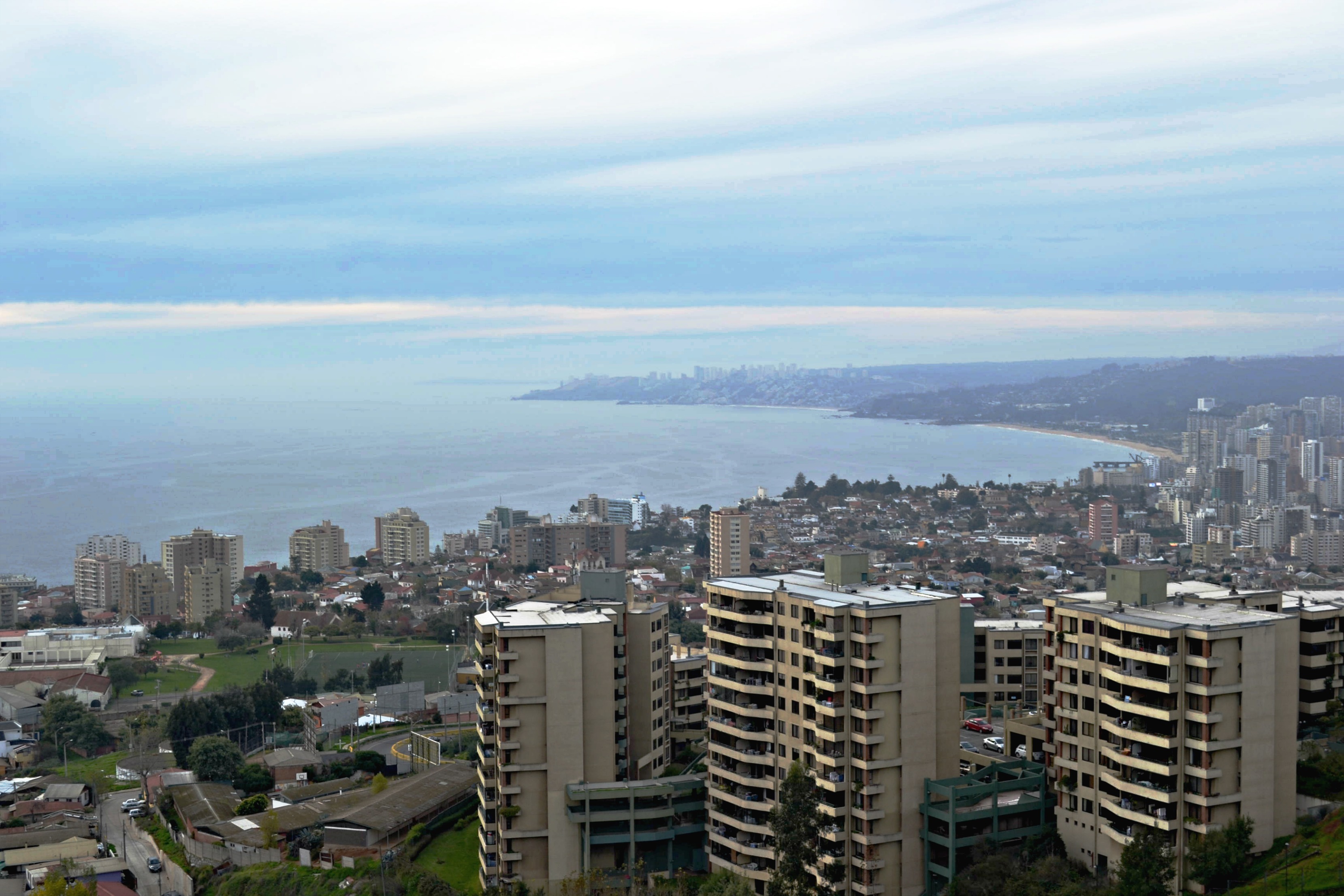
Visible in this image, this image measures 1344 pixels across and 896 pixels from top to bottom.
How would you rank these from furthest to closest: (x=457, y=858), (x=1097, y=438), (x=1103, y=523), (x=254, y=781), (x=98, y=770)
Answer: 1. (x=1097, y=438)
2. (x=1103, y=523)
3. (x=98, y=770)
4. (x=254, y=781)
5. (x=457, y=858)

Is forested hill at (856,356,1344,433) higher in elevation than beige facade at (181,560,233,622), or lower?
higher

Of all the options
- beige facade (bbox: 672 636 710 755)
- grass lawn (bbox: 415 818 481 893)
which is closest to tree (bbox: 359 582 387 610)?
grass lawn (bbox: 415 818 481 893)

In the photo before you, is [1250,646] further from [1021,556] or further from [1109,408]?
[1109,408]

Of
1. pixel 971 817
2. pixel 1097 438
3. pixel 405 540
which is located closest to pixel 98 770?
pixel 971 817

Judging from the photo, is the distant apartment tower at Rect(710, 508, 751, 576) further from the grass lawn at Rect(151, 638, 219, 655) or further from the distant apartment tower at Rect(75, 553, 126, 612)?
the distant apartment tower at Rect(75, 553, 126, 612)

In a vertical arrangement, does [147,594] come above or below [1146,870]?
below

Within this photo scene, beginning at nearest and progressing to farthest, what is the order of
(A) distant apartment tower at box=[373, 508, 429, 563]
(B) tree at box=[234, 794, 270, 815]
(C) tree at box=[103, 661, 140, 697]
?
(B) tree at box=[234, 794, 270, 815]
(C) tree at box=[103, 661, 140, 697]
(A) distant apartment tower at box=[373, 508, 429, 563]

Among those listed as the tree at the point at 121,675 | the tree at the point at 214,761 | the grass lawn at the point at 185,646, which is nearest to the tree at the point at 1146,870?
the tree at the point at 214,761

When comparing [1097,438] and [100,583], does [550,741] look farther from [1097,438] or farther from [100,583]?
[1097,438]
